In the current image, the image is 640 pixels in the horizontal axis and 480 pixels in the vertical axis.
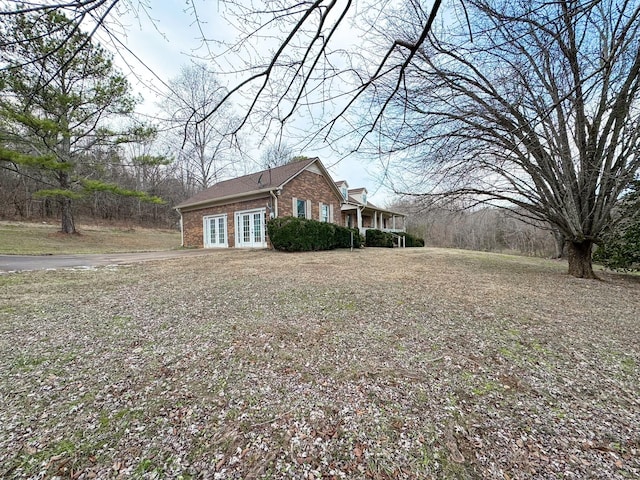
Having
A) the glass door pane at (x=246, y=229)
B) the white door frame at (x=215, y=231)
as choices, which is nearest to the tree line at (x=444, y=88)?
the glass door pane at (x=246, y=229)

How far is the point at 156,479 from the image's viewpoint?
4.36 feet

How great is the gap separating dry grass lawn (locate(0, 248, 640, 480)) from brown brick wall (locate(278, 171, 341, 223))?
376 inches

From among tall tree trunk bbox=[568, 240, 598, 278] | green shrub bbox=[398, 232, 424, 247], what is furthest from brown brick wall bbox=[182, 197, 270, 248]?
green shrub bbox=[398, 232, 424, 247]

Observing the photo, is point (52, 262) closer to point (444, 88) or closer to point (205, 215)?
point (205, 215)

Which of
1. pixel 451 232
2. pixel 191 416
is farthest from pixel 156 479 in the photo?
pixel 451 232

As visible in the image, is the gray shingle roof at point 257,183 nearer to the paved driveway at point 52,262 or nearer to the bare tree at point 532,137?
the paved driveway at point 52,262

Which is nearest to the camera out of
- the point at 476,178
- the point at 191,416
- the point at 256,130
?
the point at 191,416

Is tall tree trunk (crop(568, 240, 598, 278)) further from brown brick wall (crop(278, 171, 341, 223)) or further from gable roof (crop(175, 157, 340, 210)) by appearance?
brown brick wall (crop(278, 171, 341, 223))

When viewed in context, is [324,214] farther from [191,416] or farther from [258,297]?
[191,416]

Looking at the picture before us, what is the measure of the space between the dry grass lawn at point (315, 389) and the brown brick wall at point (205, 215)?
9.77 metres

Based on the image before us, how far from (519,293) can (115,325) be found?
6457mm

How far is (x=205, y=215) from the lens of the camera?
15.7m

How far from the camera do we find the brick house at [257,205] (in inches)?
526

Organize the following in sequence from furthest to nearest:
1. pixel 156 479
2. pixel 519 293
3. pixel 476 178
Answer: pixel 476 178 < pixel 519 293 < pixel 156 479
